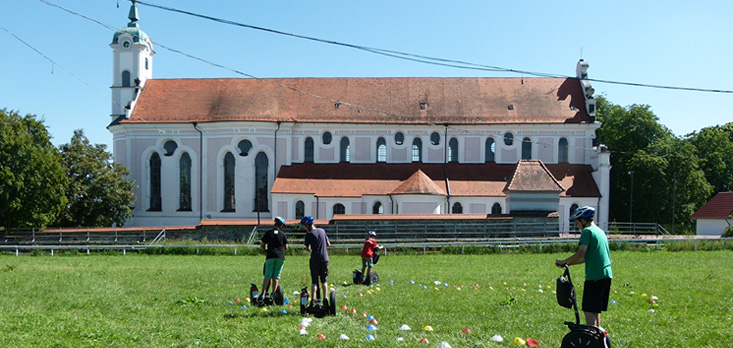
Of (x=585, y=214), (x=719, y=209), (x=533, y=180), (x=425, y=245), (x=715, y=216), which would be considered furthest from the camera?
(x=719, y=209)

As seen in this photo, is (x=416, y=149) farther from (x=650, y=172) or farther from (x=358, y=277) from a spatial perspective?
(x=358, y=277)

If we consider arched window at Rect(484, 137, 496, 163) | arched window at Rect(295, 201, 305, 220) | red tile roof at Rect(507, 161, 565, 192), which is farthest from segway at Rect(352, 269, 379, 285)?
arched window at Rect(484, 137, 496, 163)

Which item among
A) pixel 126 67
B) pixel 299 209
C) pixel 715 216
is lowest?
pixel 715 216

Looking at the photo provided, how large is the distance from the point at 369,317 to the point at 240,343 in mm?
2740

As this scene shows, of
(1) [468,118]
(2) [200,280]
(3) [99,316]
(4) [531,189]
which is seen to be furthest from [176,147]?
(3) [99,316]

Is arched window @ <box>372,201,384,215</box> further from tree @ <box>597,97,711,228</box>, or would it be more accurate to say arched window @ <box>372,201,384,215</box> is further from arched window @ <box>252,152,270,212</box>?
tree @ <box>597,97,711,228</box>

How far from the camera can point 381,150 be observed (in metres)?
50.6

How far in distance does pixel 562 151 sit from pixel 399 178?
42.8ft

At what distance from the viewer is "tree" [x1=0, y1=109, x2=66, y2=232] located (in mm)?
35938

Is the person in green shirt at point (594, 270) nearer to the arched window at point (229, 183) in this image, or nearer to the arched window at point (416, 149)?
the arched window at point (416, 149)

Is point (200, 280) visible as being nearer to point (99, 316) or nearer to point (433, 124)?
point (99, 316)

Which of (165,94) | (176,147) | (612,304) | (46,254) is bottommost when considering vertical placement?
(46,254)

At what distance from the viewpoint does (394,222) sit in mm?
35125

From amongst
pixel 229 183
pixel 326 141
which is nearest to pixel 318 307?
pixel 326 141
